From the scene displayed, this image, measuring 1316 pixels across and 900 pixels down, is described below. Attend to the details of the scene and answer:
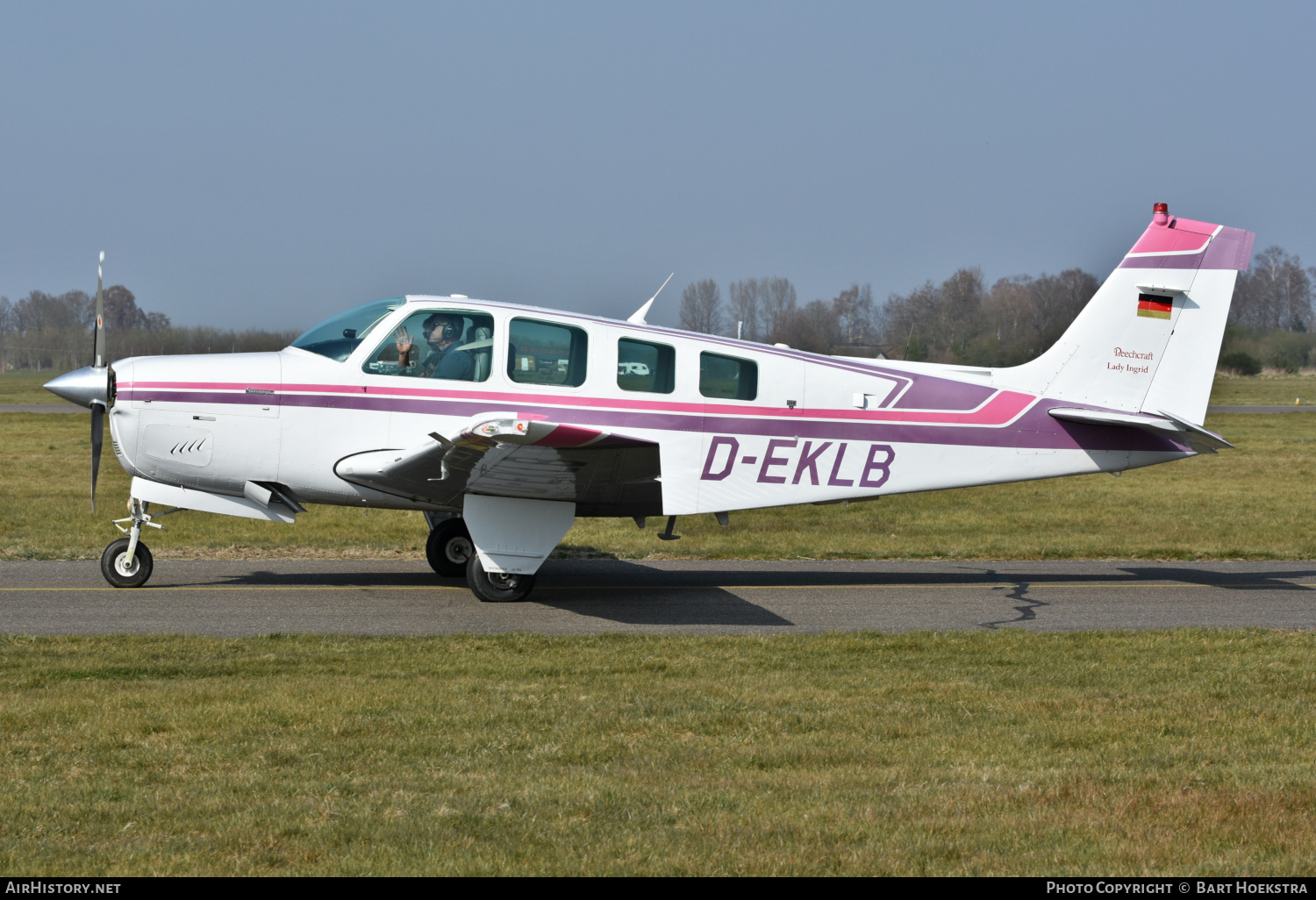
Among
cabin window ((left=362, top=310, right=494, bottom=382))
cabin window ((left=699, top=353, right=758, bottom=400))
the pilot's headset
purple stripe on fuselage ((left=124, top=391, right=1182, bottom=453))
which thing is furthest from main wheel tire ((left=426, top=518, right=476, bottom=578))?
cabin window ((left=699, top=353, right=758, bottom=400))

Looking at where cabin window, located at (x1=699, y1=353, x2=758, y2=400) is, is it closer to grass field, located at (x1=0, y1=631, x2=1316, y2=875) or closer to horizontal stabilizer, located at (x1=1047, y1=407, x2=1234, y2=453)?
grass field, located at (x1=0, y1=631, x2=1316, y2=875)

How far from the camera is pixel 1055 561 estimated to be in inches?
559

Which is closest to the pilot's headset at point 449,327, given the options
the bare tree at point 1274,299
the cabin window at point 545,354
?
the cabin window at point 545,354

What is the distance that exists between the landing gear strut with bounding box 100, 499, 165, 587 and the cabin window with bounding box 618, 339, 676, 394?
467 centimetres

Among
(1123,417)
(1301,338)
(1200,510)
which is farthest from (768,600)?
(1301,338)

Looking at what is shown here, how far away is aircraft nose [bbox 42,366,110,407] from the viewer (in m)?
10.1

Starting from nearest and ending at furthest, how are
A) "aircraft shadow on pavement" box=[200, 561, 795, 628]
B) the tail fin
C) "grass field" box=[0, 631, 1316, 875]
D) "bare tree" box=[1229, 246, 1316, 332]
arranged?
"grass field" box=[0, 631, 1316, 875], "aircraft shadow on pavement" box=[200, 561, 795, 628], the tail fin, "bare tree" box=[1229, 246, 1316, 332]

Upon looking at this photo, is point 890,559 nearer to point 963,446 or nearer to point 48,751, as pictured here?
point 963,446

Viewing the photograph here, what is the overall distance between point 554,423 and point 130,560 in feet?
14.2

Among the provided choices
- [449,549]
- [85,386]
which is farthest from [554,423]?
[85,386]

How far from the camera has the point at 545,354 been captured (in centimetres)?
1030

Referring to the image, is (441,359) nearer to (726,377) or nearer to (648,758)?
(726,377)

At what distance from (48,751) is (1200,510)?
1784cm

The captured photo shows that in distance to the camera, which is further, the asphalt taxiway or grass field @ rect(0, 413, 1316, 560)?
grass field @ rect(0, 413, 1316, 560)
